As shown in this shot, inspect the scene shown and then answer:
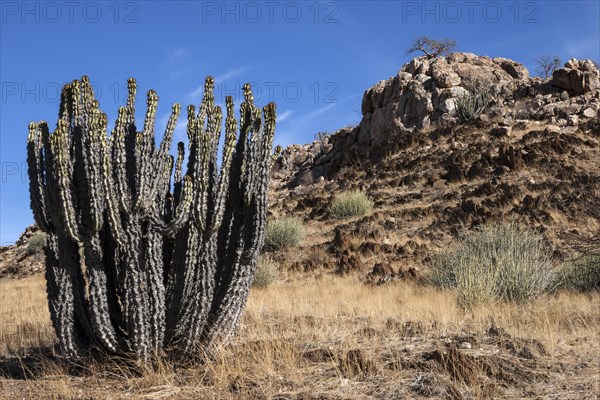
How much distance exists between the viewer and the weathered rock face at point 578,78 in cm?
2792

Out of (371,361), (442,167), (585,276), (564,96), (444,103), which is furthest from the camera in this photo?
(444,103)

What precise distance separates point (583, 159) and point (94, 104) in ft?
61.7

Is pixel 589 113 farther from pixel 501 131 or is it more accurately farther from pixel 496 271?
pixel 496 271

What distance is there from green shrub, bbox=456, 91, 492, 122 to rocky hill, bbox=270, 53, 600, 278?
0.31 meters

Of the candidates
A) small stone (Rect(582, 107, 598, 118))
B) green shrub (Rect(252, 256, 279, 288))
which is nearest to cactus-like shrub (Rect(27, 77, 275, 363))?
green shrub (Rect(252, 256, 279, 288))

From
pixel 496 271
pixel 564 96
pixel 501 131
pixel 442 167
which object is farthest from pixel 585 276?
pixel 564 96

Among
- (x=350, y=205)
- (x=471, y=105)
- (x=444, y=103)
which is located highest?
(x=444, y=103)

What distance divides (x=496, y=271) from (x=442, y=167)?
561 inches

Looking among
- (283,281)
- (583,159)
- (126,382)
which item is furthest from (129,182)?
(583,159)

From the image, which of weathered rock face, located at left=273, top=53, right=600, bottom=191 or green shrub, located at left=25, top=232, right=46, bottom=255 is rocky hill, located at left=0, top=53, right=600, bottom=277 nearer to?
weathered rock face, located at left=273, top=53, right=600, bottom=191

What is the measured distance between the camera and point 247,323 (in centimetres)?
889

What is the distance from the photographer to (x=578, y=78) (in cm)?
2802

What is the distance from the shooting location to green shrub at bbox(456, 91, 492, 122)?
92.8 ft

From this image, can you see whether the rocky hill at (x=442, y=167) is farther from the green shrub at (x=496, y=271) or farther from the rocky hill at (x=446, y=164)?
the green shrub at (x=496, y=271)
